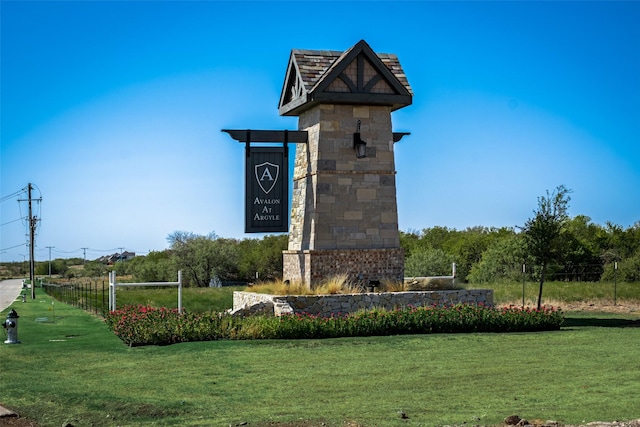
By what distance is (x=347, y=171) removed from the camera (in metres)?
Result: 22.8

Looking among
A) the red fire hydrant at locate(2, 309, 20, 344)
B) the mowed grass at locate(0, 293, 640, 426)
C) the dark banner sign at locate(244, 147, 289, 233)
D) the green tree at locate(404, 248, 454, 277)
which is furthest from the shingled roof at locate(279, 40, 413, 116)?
the green tree at locate(404, 248, 454, 277)

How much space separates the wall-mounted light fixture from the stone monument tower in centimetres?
3

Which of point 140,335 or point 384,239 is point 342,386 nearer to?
point 140,335

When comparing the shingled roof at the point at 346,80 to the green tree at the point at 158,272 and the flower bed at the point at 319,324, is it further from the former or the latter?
the green tree at the point at 158,272

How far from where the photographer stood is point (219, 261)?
57500 millimetres

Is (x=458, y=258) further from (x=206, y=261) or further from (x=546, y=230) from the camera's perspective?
(x=546, y=230)

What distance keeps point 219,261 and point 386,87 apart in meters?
36.0

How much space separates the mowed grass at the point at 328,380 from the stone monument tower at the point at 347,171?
5.47m

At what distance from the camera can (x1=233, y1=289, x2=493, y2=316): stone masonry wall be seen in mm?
20500

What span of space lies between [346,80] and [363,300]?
659 cm

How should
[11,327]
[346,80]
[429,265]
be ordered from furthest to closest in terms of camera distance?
[429,265]
[346,80]
[11,327]

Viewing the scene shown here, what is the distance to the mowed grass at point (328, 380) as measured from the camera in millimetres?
9922

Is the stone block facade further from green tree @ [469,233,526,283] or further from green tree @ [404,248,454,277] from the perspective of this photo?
green tree @ [469,233,526,283]

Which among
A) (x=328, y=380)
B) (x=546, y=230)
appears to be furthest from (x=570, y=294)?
(x=328, y=380)
